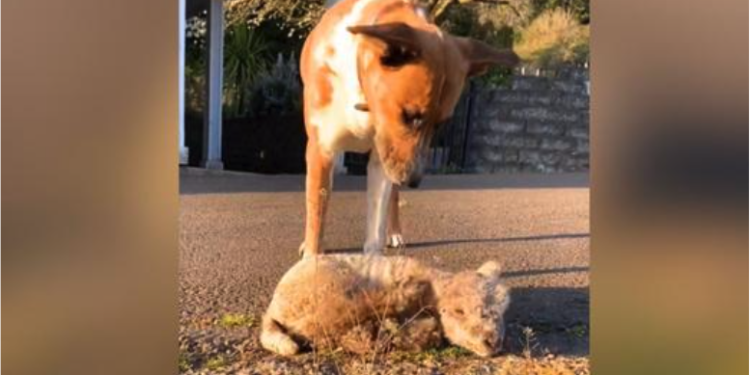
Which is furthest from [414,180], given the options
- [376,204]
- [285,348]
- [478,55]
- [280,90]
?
[285,348]

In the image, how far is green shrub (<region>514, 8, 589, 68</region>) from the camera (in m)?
2.68

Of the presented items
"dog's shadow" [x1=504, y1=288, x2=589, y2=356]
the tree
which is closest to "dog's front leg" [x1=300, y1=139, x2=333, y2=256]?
the tree

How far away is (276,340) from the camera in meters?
2.67

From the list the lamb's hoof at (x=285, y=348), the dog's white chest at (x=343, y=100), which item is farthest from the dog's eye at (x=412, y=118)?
the lamb's hoof at (x=285, y=348)

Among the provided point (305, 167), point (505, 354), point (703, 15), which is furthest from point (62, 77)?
point (703, 15)

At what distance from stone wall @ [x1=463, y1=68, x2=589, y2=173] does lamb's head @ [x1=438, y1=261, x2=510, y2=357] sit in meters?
0.32

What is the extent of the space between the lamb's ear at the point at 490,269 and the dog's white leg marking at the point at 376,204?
0.29 m

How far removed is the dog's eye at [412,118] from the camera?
2523 mm

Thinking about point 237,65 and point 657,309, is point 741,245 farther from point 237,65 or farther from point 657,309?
point 237,65

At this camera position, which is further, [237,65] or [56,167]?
[237,65]

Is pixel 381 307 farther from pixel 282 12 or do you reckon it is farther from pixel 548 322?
pixel 282 12

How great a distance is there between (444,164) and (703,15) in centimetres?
78

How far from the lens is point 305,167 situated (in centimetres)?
272

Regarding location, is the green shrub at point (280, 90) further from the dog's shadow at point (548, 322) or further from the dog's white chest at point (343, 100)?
the dog's shadow at point (548, 322)
